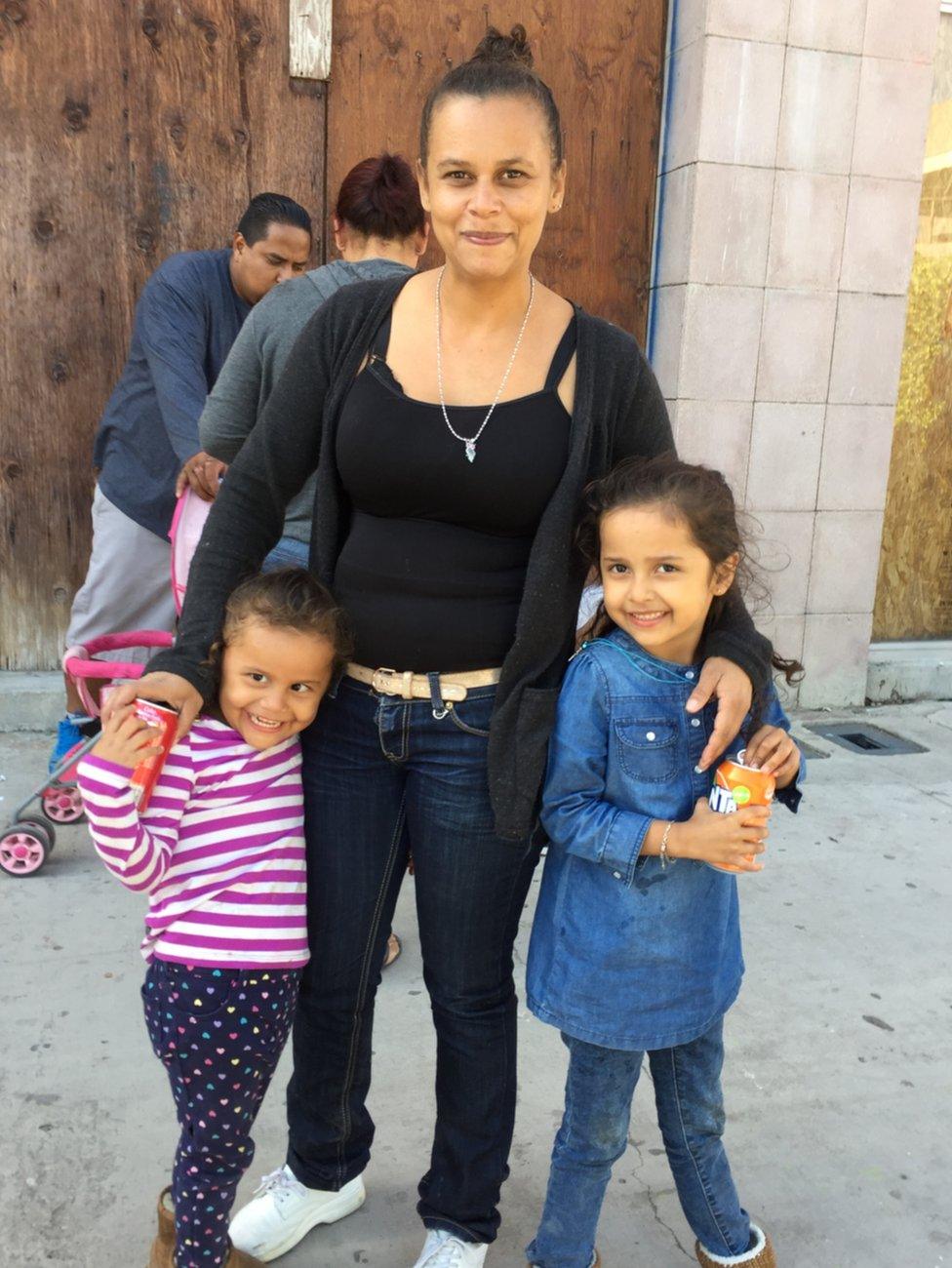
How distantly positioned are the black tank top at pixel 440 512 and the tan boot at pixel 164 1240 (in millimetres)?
1026

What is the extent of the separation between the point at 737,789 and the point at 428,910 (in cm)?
59

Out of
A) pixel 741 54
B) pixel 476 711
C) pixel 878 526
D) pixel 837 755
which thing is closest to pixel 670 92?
pixel 741 54

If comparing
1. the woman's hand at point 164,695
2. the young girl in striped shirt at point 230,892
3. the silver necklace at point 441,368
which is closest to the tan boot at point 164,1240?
the young girl in striped shirt at point 230,892

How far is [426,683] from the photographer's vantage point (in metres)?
1.86

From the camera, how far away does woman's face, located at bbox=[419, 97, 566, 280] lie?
5.60ft

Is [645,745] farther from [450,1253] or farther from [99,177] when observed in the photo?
[99,177]

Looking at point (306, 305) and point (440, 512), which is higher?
point (306, 305)

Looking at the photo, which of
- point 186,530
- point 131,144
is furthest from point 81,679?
point 131,144

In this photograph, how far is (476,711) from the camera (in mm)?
1874

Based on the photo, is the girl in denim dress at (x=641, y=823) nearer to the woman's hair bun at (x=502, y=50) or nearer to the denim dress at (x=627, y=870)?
the denim dress at (x=627, y=870)

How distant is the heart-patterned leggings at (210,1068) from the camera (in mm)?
1821

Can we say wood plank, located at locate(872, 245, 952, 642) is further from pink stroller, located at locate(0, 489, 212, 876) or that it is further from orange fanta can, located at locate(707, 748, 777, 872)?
orange fanta can, located at locate(707, 748, 777, 872)

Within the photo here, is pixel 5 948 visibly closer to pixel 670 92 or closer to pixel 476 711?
pixel 476 711

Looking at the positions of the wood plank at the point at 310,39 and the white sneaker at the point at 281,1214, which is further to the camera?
the wood plank at the point at 310,39
